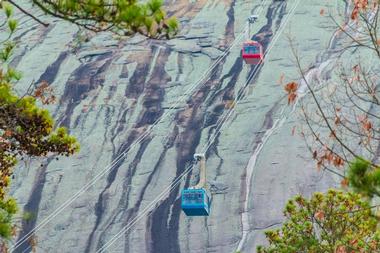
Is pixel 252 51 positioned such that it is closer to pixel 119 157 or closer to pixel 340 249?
pixel 119 157

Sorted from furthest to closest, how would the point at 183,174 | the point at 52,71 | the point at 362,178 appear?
the point at 52,71 → the point at 183,174 → the point at 362,178

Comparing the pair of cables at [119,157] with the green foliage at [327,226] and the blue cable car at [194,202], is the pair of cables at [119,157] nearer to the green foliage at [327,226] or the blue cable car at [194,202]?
the blue cable car at [194,202]

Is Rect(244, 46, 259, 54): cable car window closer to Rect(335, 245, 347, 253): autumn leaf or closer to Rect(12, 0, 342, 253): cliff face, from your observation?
Rect(12, 0, 342, 253): cliff face

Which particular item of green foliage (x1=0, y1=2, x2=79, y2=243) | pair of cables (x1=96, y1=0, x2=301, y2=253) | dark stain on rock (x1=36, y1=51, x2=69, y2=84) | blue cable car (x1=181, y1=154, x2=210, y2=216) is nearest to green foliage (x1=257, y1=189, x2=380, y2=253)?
green foliage (x1=0, y1=2, x2=79, y2=243)

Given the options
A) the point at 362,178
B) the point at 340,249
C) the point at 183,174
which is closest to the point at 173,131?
the point at 183,174

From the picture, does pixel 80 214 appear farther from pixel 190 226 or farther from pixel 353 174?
pixel 353 174

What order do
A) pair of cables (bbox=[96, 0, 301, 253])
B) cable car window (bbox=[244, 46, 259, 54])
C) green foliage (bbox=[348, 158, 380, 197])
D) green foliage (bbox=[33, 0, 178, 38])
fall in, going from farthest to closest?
cable car window (bbox=[244, 46, 259, 54])
pair of cables (bbox=[96, 0, 301, 253])
green foliage (bbox=[33, 0, 178, 38])
green foliage (bbox=[348, 158, 380, 197])
